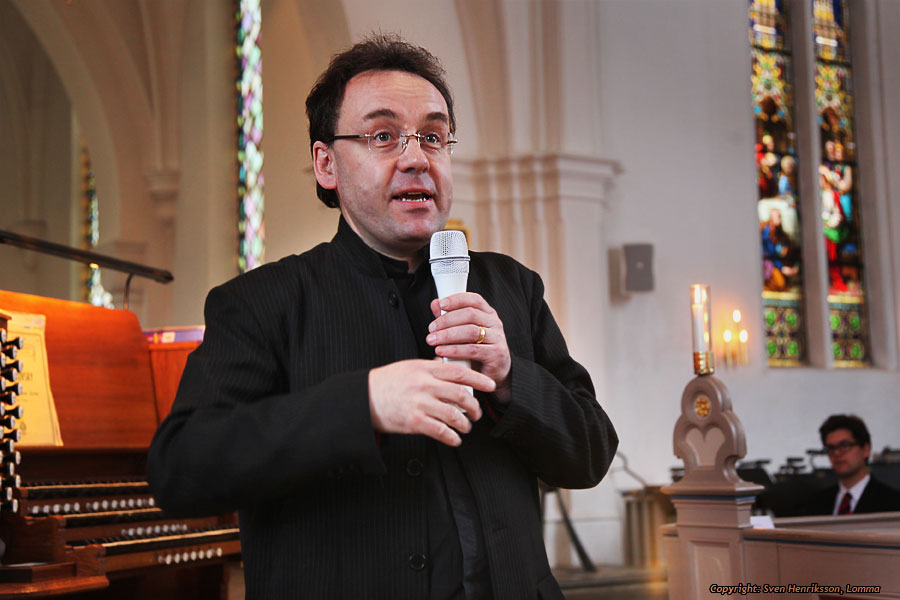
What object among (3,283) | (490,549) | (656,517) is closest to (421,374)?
(490,549)

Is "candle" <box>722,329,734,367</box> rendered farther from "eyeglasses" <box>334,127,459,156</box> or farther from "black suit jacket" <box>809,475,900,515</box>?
"eyeglasses" <box>334,127,459,156</box>

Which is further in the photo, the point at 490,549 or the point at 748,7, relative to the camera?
the point at 748,7

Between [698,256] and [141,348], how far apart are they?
7.00m

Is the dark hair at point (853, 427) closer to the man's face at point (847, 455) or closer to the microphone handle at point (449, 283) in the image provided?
the man's face at point (847, 455)

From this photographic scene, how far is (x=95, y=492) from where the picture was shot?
3678mm

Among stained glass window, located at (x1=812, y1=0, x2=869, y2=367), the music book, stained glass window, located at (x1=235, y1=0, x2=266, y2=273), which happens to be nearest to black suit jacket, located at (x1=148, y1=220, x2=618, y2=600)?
the music book

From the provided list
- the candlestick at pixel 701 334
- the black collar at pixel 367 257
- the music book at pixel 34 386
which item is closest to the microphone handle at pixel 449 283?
the black collar at pixel 367 257

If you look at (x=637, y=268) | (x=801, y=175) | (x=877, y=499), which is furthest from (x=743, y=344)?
(x=877, y=499)

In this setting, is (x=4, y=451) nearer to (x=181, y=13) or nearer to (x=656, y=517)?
(x=656, y=517)

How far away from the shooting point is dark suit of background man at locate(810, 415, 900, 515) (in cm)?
576

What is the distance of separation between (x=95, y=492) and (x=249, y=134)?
26.6 ft

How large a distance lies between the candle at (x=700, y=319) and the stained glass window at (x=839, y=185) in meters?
7.32

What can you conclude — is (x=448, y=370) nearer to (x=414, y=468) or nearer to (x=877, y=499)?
(x=414, y=468)

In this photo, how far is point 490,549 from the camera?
5.24 feet
